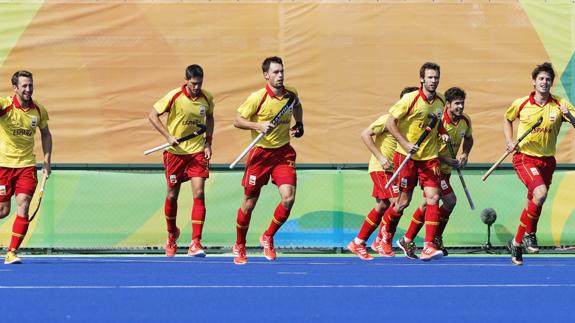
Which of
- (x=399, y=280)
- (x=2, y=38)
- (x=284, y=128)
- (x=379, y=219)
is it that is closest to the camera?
(x=399, y=280)

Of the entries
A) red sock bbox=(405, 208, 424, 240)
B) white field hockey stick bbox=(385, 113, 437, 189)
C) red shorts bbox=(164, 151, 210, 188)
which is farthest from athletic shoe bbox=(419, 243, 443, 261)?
red shorts bbox=(164, 151, 210, 188)

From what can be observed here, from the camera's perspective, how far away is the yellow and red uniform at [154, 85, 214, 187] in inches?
559

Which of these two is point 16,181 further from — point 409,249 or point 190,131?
point 409,249

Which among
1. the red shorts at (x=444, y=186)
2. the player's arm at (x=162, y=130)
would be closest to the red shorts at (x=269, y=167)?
the player's arm at (x=162, y=130)

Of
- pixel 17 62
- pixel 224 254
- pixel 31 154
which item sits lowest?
pixel 224 254

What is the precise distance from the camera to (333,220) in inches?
617

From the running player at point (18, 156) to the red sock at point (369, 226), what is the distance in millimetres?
3315

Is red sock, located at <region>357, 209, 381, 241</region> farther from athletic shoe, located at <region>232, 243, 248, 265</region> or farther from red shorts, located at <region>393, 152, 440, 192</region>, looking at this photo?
athletic shoe, located at <region>232, 243, 248, 265</region>

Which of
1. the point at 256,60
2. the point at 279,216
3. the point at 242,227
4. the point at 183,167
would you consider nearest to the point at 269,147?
the point at 279,216

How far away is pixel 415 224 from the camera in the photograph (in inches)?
577

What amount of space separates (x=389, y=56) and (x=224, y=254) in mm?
4021

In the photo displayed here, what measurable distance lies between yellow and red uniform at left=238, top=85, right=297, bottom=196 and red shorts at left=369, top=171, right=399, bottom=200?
4.55 feet

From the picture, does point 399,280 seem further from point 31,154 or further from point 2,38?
point 2,38

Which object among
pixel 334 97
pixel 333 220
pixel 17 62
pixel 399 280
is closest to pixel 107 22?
pixel 17 62
